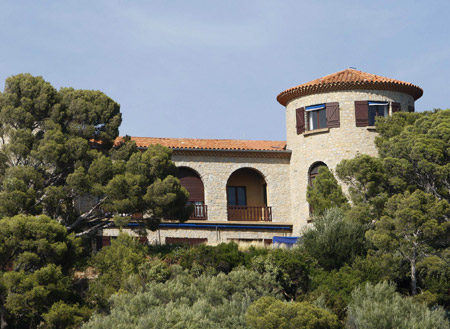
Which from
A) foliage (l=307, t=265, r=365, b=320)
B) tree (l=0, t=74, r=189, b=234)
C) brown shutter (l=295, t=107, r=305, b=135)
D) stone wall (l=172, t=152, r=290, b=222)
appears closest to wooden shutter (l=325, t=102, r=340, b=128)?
brown shutter (l=295, t=107, r=305, b=135)

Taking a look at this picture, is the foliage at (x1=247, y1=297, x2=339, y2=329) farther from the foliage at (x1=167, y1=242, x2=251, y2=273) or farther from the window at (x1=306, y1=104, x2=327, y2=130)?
the window at (x1=306, y1=104, x2=327, y2=130)

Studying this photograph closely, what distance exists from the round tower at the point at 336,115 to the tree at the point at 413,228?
8266 millimetres

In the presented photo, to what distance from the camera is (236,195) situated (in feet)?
148

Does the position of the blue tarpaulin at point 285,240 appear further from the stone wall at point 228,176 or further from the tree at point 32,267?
the tree at point 32,267

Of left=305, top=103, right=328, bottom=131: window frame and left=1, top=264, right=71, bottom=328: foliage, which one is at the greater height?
left=305, top=103, right=328, bottom=131: window frame

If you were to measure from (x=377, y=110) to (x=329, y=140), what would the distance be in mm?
2580

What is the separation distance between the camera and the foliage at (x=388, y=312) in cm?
2823

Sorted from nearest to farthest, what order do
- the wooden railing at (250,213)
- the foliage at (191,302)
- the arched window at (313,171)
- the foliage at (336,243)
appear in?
the foliage at (191,302)
the foliage at (336,243)
the arched window at (313,171)
the wooden railing at (250,213)

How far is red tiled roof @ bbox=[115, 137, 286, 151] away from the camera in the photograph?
4222cm

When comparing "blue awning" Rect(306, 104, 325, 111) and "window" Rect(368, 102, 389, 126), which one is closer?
"window" Rect(368, 102, 389, 126)

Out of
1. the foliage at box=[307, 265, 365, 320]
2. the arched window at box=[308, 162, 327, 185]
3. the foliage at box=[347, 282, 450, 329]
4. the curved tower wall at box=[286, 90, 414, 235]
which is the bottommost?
the foliage at box=[347, 282, 450, 329]

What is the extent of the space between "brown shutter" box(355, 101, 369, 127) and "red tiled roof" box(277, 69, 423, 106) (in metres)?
0.76

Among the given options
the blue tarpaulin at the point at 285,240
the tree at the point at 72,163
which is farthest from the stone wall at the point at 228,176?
the tree at the point at 72,163

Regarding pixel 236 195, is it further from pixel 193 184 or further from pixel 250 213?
pixel 193 184
